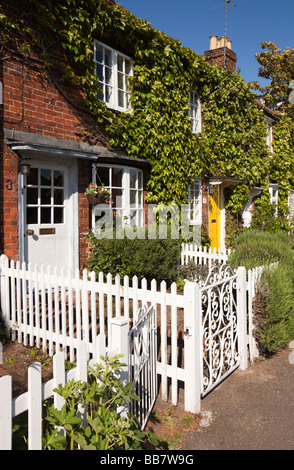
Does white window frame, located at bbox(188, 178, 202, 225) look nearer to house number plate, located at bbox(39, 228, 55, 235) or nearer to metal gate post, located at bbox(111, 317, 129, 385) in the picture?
house number plate, located at bbox(39, 228, 55, 235)

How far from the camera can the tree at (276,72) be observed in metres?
A: 19.9

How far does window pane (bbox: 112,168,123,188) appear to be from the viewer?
8227 millimetres

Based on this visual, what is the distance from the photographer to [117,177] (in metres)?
8.30

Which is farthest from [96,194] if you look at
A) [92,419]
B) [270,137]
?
[270,137]

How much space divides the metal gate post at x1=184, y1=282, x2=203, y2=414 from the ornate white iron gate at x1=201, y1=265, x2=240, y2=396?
0.72ft

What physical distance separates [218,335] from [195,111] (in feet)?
30.5

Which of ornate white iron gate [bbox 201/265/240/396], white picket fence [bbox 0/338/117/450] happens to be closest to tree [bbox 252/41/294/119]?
ornate white iron gate [bbox 201/265/240/396]

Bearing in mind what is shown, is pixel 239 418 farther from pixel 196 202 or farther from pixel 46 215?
pixel 196 202

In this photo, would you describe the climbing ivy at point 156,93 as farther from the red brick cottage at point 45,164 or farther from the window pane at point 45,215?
the window pane at point 45,215

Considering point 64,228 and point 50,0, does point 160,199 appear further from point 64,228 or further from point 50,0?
point 50,0

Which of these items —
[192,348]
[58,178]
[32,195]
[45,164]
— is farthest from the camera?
[58,178]

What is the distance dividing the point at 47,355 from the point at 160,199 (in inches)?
221

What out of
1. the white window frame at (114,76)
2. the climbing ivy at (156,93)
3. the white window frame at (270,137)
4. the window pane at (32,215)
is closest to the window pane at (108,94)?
the white window frame at (114,76)

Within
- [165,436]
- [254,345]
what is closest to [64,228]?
[254,345]
